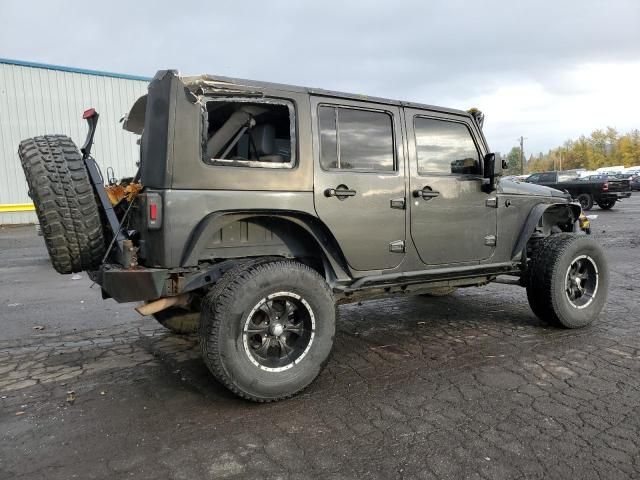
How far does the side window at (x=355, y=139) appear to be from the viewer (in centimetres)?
369

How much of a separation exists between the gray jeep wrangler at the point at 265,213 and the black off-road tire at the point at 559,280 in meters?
0.78

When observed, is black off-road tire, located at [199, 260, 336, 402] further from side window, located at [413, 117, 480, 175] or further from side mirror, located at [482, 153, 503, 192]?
side mirror, located at [482, 153, 503, 192]

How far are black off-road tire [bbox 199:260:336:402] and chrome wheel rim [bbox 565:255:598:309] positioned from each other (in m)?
2.91

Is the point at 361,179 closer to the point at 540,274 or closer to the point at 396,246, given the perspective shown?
the point at 396,246

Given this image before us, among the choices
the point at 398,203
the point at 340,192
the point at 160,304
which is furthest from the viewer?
the point at 398,203

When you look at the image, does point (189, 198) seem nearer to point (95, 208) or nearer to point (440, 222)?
point (95, 208)

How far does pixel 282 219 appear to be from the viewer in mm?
3527

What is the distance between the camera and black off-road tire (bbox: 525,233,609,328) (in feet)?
15.5

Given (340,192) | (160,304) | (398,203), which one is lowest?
(160,304)

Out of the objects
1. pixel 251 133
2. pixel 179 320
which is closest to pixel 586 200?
pixel 179 320

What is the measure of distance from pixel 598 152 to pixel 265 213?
108 metres

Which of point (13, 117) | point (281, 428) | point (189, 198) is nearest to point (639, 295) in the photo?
point (281, 428)

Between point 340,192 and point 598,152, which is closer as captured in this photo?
point 340,192

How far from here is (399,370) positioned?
385cm
